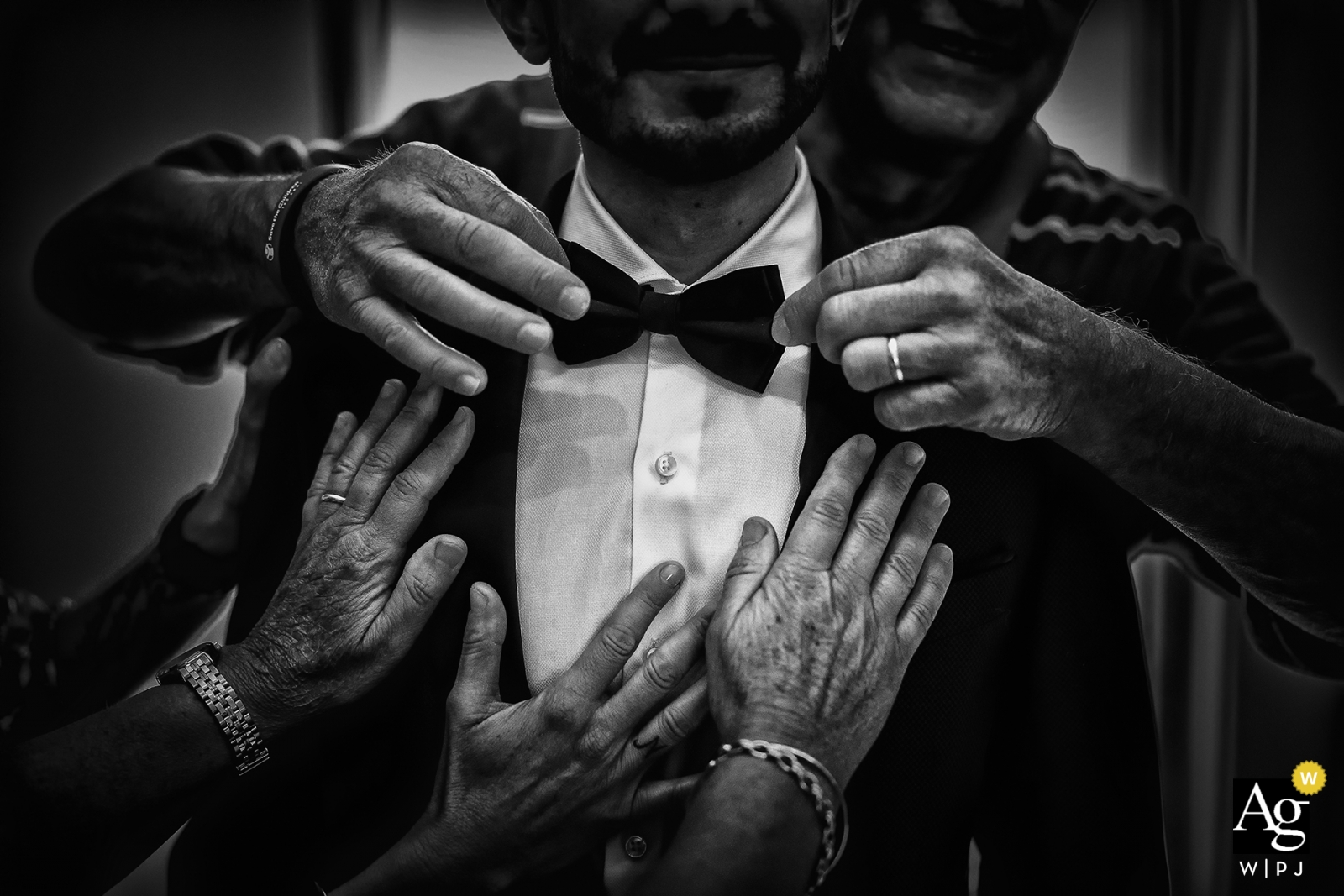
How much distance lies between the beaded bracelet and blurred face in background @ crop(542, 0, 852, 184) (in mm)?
711

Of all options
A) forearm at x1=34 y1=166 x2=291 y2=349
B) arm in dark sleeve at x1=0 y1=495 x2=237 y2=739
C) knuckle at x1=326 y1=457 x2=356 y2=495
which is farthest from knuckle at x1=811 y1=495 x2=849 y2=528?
arm in dark sleeve at x1=0 y1=495 x2=237 y2=739

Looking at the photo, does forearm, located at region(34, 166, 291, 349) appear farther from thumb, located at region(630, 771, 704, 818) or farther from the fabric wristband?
thumb, located at region(630, 771, 704, 818)

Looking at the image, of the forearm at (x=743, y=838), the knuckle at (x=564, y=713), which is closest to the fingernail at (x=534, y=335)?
the knuckle at (x=564, y=713)

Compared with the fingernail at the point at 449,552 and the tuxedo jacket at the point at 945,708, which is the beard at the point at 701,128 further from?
the fingernail at the point at 449,552

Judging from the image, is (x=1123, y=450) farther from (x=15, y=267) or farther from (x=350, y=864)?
(x=15, y=267)

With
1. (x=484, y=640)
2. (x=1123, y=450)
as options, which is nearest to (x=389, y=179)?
(x=484, y=640)

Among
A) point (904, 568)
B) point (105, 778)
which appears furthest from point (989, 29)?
point (105, 778)

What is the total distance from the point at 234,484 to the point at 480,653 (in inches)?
22.7

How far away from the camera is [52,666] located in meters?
1.76

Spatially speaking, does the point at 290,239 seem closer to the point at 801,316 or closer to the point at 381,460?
the point at 381,460

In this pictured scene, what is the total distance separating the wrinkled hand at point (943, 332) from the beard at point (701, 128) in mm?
222

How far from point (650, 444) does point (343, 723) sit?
560 mm

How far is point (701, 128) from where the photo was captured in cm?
141

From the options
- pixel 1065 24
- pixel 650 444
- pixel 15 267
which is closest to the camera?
pixel 650 444
